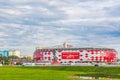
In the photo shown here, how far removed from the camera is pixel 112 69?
409 feet

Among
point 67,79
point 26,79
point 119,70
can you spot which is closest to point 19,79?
point 26,79

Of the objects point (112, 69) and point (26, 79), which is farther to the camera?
point (112, 69)

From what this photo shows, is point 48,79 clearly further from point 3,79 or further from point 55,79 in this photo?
point 3,79

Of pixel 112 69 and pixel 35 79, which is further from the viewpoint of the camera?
pixel 112 69

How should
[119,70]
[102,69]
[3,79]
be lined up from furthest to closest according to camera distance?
[102,69] < [119,70] < [3,79]

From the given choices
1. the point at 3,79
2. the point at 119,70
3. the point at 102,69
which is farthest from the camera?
the point at 102,69

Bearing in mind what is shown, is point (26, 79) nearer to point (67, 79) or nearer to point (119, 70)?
point (67, 79)

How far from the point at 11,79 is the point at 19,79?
5.86ft

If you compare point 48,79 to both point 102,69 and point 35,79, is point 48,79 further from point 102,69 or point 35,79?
point 102,69

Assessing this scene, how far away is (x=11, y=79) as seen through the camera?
2822 inches

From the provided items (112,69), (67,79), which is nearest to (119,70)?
(112,69)

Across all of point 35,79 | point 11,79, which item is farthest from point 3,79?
point 35,79

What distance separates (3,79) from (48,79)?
1017cm

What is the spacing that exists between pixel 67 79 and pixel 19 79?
11.3m
